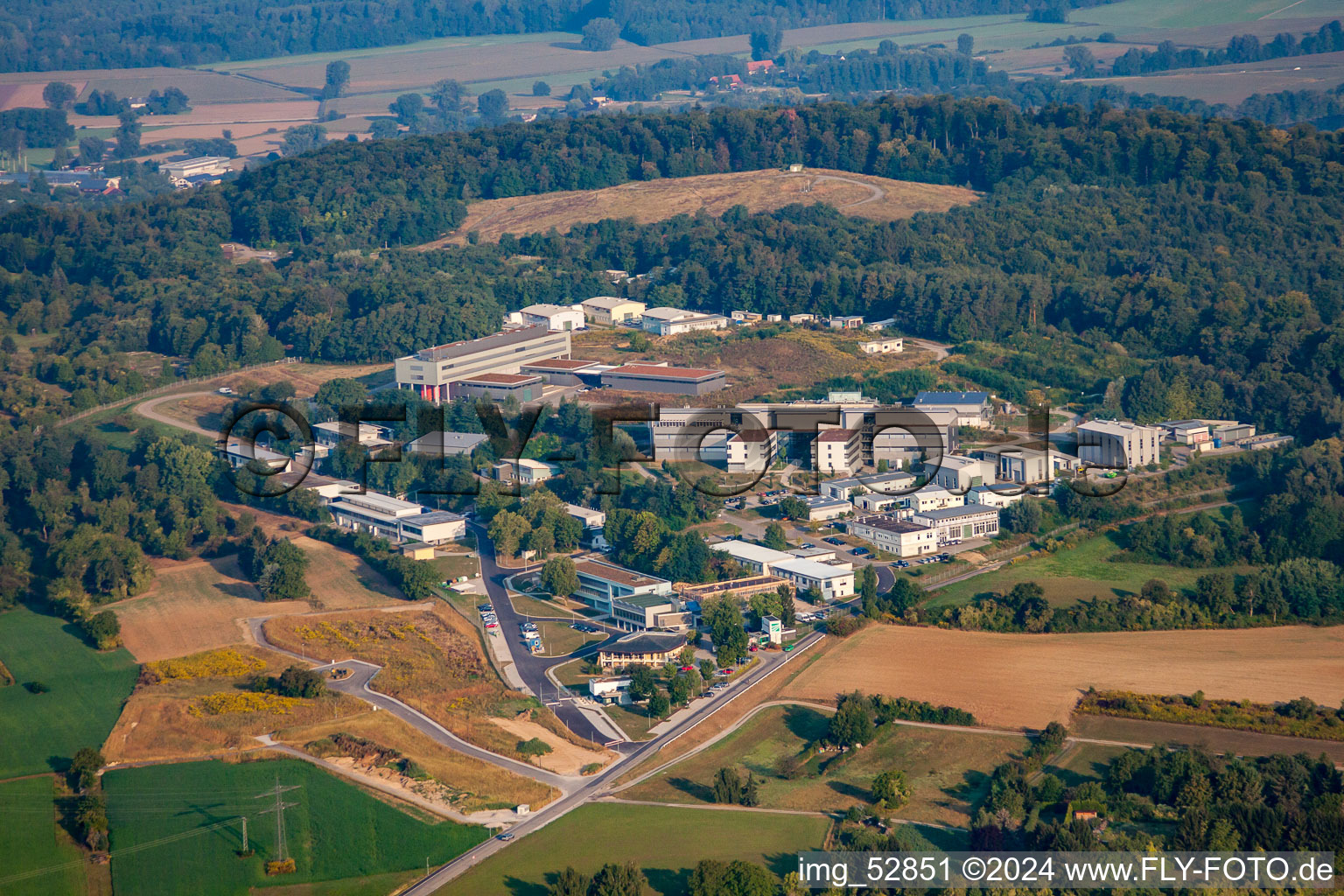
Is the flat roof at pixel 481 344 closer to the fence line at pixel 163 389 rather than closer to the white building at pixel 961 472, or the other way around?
the fence line at pixel 163 389

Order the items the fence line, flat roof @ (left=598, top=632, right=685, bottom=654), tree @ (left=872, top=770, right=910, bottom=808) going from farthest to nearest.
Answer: the fence line < flat roof @ (left=598, top=632, right=685, bottom=654) < tree @ (left=872, top=770, right=910, bottom=808)

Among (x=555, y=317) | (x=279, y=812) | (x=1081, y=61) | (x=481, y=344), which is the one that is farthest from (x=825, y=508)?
(x=1081, y=61)

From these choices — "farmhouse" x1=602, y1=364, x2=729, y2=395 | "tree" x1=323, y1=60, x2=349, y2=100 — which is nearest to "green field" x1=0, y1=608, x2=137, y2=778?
"farmhouse" x1=602, y1=364, x2=729, y2=395

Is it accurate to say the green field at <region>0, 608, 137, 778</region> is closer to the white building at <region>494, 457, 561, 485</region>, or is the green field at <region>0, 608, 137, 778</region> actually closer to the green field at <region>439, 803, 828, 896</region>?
the green field at <region>439, 803, 828, 896</region>

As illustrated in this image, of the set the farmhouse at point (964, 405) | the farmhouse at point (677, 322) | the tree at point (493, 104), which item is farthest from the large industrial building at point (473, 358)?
the tree at point (493, 104)

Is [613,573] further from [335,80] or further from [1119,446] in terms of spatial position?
[335,80]

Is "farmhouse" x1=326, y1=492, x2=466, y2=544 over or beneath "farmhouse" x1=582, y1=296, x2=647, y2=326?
beneath
